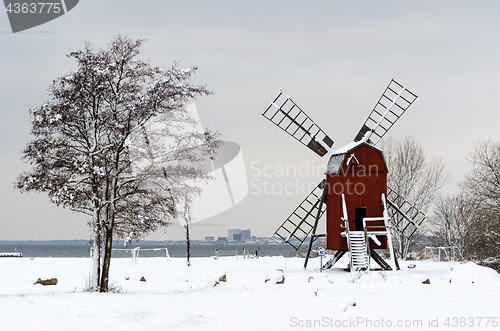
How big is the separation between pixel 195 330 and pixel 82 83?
1108cm

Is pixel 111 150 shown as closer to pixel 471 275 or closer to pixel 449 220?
pixel 471 275

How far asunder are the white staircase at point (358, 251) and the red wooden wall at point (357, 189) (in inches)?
33.8

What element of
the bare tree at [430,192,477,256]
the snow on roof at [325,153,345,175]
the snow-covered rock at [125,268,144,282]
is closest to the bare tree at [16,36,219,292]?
the snow-covered rock at [125,268,144,282]

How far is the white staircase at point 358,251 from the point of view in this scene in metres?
26.1

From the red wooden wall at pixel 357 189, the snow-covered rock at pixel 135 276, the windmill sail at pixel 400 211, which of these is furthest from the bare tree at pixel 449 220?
the snow-covered rock at pixel 135 276

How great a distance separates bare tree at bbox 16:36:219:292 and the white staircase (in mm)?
11650

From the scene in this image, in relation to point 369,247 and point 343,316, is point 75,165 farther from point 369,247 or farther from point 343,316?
point 369,247

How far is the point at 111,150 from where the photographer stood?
1836 cm

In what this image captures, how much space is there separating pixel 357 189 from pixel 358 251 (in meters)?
3.48

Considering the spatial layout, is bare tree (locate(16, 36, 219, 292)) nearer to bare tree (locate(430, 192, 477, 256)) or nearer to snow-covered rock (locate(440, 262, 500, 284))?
snow-covered rock (locate(440, 262, 500, 284))

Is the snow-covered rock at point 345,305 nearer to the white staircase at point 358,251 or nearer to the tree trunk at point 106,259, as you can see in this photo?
the tree trunk at point 106,259

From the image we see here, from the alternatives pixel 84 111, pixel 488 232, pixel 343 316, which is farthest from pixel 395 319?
pixel 488 232

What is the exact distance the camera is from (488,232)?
3020 cm

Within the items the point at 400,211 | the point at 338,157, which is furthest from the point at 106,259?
the point at 400,211
